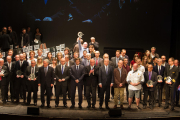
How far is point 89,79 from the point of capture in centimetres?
691

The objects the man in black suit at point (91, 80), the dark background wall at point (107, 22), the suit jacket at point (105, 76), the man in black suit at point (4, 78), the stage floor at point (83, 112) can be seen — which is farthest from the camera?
the dark background wall at point (107, 22)

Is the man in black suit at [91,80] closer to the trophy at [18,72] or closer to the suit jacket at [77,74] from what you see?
the suit jacket at [77,74]

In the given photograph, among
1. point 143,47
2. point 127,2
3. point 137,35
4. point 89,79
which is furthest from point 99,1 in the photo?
point 89,79

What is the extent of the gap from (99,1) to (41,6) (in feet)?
11.1

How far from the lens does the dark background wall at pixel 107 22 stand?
11883mm

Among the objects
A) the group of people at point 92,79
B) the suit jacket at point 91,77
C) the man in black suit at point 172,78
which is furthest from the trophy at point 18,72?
the man in black suit at point 172,78

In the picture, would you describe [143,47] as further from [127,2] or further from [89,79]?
[89,79]

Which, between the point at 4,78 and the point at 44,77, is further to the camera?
the point at 4,78

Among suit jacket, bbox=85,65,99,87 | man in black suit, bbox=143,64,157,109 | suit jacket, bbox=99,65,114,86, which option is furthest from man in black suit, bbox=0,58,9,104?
man in black suit, bbox=143,64,157,109

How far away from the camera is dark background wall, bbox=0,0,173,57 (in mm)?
11883

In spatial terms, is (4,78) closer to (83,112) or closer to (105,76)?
(83,112)

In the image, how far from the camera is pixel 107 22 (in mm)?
12094

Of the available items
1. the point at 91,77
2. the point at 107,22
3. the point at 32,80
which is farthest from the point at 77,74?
the point at 107,22

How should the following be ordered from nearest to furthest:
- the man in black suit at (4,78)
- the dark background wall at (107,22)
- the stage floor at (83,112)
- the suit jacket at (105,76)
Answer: the stage floor at (83,112) → the suit jacket at (105,76) → the man in black suit at (4,78) → the dark background wall at (107,22)
